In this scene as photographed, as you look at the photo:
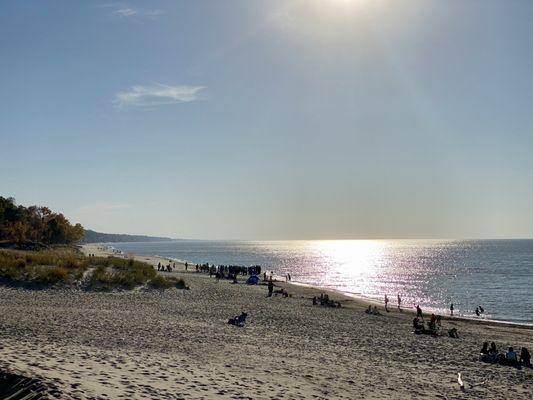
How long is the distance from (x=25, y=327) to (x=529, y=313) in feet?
150

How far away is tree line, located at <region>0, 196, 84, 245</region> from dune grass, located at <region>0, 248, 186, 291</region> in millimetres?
56506

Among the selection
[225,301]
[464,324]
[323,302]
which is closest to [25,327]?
[225,301]

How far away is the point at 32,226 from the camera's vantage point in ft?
367

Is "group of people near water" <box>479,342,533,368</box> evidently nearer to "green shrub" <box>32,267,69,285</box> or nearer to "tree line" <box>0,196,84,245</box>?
"green shrub" <box>32,267,69,285</box>

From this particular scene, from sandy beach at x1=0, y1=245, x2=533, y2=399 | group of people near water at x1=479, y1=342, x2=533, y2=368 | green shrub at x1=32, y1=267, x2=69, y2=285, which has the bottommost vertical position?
group of people near water at x1=479, y1=342, x2=533, y2=368

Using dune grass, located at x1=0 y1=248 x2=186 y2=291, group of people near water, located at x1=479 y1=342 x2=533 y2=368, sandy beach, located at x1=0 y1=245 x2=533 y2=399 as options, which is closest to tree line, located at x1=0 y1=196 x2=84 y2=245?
dune grass, located at x1=0 y1=248 x2=186 y2=291

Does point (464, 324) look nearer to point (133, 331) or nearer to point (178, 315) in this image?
point (178, 315)

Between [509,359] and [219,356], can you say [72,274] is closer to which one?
[219,356]

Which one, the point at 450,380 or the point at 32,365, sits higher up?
the point at 32,365

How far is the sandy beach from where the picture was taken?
1095 cm

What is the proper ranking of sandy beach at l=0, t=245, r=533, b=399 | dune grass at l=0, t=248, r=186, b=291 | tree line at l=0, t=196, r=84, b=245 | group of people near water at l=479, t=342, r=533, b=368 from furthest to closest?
tree line at l=0, t=196, r=84, b=245
dune grass at l=0, t=248, r=186, b=291
group of people near water at l=479, t=342, r=533, b=368
sandy beach at l=0, t=245, r=533, b=399

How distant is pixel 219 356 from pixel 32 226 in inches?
4365

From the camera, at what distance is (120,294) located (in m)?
31.7

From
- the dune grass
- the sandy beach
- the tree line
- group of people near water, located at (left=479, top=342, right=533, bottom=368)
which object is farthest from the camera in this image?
the tree line
